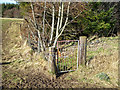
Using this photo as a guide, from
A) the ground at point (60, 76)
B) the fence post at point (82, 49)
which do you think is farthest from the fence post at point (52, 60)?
the fence post at point (82, 49)

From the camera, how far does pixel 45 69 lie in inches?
186

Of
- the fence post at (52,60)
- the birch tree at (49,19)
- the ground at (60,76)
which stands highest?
the birch tree at (49,19)

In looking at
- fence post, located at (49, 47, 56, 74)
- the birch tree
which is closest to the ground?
fence post, located at (49, 47, 56, 74)

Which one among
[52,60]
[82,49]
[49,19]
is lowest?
[52,60]

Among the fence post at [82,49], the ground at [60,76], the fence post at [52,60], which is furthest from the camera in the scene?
the fence post at [82,49]

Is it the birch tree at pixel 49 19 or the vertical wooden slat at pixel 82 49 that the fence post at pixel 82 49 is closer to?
the vertical wooden slat at pixel 82 49

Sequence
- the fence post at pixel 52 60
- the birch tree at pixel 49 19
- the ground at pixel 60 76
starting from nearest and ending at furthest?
the ground at pixel 60 76 < the fence post at pixel 52 60 < the birch tree at pixel 49 19

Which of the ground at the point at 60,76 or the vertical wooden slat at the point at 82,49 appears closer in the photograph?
the ground at the point at 60,76

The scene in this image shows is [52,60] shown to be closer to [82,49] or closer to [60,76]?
[60,76]

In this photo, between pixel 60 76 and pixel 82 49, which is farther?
pixel 82 49

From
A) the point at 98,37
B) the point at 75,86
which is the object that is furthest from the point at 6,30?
the point at 75,86

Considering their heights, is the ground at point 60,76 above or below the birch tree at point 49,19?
below

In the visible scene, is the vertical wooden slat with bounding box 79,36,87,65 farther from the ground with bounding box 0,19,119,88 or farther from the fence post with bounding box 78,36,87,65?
the ground with bounding box 0,19,119,88

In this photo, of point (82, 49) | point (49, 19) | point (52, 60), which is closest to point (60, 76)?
point (52, 60)
